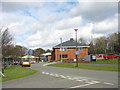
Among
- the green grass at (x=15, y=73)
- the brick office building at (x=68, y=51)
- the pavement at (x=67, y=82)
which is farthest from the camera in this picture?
the brick office building at (x=68, y=51)

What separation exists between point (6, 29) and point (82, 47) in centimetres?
4054

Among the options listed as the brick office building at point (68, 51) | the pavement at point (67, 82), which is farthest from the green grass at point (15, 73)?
the brick office building at point (68, 51)

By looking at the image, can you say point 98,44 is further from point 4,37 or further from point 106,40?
point 4,37

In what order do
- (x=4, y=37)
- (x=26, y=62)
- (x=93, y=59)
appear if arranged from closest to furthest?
(x=4, y=37), (x=26, y=62), (x=93, y=59)

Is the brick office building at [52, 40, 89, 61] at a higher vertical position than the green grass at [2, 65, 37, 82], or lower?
higher

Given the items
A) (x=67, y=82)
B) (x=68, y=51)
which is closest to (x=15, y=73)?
(x=67, y=82)

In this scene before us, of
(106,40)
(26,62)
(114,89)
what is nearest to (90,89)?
(114,89)

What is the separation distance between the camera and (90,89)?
8984 mm

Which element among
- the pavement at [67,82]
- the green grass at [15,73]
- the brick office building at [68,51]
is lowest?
the green grass at [15,73]

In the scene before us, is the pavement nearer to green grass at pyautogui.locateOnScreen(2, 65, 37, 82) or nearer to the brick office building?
green grass at pyautogui.locateOnScreen(2, 65, 37, 82)

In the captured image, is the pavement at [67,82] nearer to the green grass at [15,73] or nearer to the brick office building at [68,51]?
the green grass at [15,73]

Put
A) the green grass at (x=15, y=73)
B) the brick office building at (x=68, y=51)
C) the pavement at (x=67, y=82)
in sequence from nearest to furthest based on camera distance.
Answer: the pavement at (x=67, y=82)
the green grass at (x=15, y=73)
the brick office building at (x=68, y=51)

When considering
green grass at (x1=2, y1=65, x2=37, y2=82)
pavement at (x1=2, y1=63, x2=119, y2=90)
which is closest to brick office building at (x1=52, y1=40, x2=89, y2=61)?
green grass at (x1=2, y1=65, x2=37, y2=82)

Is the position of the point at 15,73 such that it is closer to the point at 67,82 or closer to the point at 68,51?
the point at 67,82
